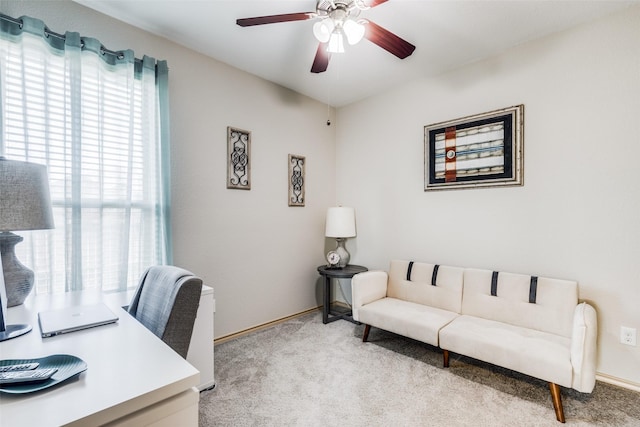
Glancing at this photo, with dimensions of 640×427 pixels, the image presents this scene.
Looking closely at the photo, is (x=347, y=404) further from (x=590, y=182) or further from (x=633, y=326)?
(x=590, y=182)

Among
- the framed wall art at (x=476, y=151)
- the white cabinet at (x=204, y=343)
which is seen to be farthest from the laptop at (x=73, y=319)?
the framed wall art at (x=476, y=151)

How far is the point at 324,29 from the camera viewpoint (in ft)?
5.42

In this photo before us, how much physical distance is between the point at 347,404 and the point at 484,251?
1736 mm

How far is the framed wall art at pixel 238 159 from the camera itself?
283cm

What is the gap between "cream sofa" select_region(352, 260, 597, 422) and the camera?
67.7 inches

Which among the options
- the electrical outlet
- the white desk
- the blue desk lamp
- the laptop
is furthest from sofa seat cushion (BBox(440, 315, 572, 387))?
the blue desk lamp

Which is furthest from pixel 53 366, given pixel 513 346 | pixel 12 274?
pixel 513 346

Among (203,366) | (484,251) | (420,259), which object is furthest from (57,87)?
(484,251)

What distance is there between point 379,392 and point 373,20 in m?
2.57

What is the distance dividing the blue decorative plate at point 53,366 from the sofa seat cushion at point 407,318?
2.09 meters

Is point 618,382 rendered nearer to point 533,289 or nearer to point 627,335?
point 627,335

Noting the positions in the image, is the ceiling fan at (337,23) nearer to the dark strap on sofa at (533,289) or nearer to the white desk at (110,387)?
the white desk at (110,387)

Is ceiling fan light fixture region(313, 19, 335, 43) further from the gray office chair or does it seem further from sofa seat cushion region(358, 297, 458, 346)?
sofa seat cushion region(358, 297, 458, 346)

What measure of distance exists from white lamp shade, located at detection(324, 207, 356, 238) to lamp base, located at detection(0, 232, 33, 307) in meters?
2.43
